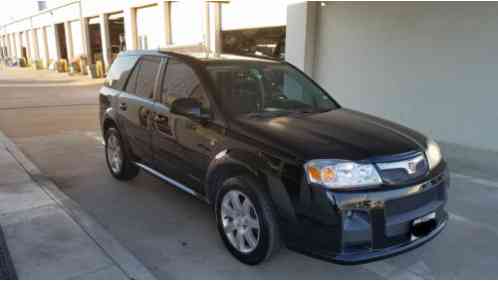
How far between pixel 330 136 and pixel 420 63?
4818 millimetres

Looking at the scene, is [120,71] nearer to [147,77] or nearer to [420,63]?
[147,77]

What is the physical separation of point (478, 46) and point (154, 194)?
544cm

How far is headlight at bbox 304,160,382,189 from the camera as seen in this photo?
246 cm

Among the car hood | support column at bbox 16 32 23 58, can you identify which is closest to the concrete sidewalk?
the car hood

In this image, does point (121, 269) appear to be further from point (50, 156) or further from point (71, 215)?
point (50, 156)

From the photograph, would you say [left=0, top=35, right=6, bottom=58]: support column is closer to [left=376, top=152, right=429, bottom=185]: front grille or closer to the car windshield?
the car windshield

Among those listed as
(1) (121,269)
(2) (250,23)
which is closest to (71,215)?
(1) (121,269)

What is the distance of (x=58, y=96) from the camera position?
14.1m

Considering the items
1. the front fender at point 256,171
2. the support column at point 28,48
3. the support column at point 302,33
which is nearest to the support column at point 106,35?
the support column at point 302,33

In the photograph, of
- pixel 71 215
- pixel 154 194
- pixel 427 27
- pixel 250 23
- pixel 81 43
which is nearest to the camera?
pixel 71 215

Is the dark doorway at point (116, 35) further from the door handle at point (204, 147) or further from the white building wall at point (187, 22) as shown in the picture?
the door handle at point (204, 147)

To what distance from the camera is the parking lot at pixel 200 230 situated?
2939 millimetres

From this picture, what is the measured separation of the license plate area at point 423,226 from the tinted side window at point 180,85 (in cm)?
188

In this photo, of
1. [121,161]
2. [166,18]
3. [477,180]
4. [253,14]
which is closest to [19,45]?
[166,18]
